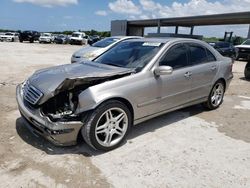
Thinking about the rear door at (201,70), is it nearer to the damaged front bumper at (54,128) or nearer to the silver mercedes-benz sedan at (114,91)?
the silver mercedes-benz sedan at (114,91)

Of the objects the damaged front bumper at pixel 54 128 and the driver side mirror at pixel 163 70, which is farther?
the driver side mirror at pixel 163 70

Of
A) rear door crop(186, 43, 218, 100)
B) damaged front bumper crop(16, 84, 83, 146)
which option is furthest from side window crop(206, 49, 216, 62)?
damaged front bumper crop(16, 84, 83, 146)

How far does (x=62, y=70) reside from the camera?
405 cm

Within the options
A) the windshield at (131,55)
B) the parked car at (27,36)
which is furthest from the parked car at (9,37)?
the windshield at (131,55)

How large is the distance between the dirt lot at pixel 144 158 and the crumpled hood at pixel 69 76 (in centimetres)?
80

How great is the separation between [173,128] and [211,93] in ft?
4.70

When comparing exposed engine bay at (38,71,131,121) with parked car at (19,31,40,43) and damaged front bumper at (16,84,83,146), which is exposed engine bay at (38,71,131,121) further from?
parked car at (19,31,40,43)

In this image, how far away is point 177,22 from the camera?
3656 centimetres

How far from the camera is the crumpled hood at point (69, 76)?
3305 millimetres

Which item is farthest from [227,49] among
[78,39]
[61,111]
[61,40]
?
[61,40]

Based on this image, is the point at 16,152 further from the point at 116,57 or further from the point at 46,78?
the point at 116,57

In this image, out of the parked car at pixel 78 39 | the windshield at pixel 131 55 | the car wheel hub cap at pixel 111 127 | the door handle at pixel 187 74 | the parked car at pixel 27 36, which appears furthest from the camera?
the parked car at pixel 27 36

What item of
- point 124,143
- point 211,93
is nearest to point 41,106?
point 124,143

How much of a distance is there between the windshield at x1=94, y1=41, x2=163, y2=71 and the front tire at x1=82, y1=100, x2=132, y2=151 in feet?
2.61
